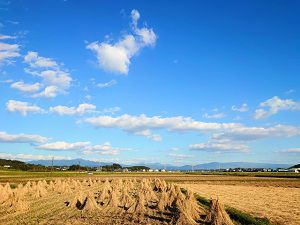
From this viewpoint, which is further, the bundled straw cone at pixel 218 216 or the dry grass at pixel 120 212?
the dry grass at pixel 120 212

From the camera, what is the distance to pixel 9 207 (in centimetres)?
2933

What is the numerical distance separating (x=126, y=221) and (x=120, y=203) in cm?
750

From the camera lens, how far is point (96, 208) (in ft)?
90.9

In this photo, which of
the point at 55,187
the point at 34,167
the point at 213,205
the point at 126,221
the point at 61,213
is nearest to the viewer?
the point at 213,205

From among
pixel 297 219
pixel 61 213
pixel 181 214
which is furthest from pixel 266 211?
pixel 61 213

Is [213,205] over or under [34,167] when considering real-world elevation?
under

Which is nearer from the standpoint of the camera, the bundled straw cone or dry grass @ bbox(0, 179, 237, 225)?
the bundled straw cone

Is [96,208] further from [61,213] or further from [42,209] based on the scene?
[42,209]

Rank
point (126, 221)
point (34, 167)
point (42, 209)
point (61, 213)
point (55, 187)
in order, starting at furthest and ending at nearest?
point (34, 167) → point (55, 187) → point (42, 209) → point (61, 213) → point (126, 221)

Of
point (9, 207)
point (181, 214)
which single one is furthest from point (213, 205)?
point (9, 207)

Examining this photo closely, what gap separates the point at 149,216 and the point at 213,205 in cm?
513

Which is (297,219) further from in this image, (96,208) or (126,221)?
(96,208)

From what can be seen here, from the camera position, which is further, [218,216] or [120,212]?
[120,212]

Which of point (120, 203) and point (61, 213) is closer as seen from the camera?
point (61, 213)
